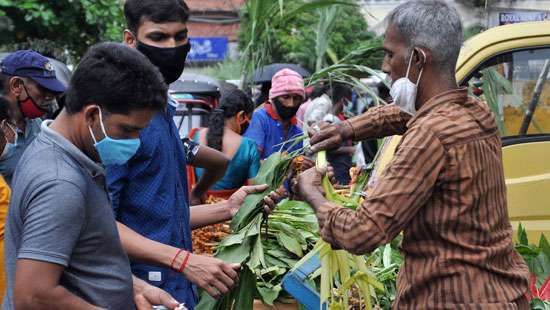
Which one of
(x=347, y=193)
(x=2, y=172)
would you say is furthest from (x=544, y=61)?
(x=2, y=172)

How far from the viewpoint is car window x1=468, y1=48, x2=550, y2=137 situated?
5.58 m

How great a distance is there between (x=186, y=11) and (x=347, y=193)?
4.69 feet

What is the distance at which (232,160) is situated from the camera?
6.09 meters

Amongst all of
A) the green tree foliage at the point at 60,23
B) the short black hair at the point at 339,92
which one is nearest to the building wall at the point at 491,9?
the short black hair at the point at 339,92

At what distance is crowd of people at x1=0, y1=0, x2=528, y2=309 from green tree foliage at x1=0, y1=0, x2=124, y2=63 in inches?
344

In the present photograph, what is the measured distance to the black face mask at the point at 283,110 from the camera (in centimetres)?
714

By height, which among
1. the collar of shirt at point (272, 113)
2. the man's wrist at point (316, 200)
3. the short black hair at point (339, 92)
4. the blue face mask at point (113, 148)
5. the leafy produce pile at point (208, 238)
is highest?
the blue face mask at point (113, 148)

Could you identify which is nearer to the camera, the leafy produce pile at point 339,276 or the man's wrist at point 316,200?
the man's wrist at point 316,200

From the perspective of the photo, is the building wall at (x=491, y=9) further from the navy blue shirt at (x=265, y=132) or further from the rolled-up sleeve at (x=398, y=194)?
the rolled-up sleeve at (x=398, y=194)

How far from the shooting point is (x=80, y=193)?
8.00 ft

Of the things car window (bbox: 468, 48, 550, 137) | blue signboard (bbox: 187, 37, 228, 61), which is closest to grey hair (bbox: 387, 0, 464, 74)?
car window (bbox: 468, 48, 550, 137)

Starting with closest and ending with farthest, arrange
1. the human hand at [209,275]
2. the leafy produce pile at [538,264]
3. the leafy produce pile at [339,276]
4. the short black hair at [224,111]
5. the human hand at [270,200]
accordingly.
Answer: the human hand at [209,275], the leafy produce pile at [339,276], the human hand at [270,200], the leafy produce pile at [538,264], the short black hair at [224,111]

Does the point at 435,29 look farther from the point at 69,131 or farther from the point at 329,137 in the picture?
the point at 69,131

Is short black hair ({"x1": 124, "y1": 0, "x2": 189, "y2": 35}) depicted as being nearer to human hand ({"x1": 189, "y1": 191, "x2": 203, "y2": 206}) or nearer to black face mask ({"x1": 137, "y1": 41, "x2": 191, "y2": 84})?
black face mask ({"x1": 137, "y1": 41, "x2": 191, "y2": 84})
